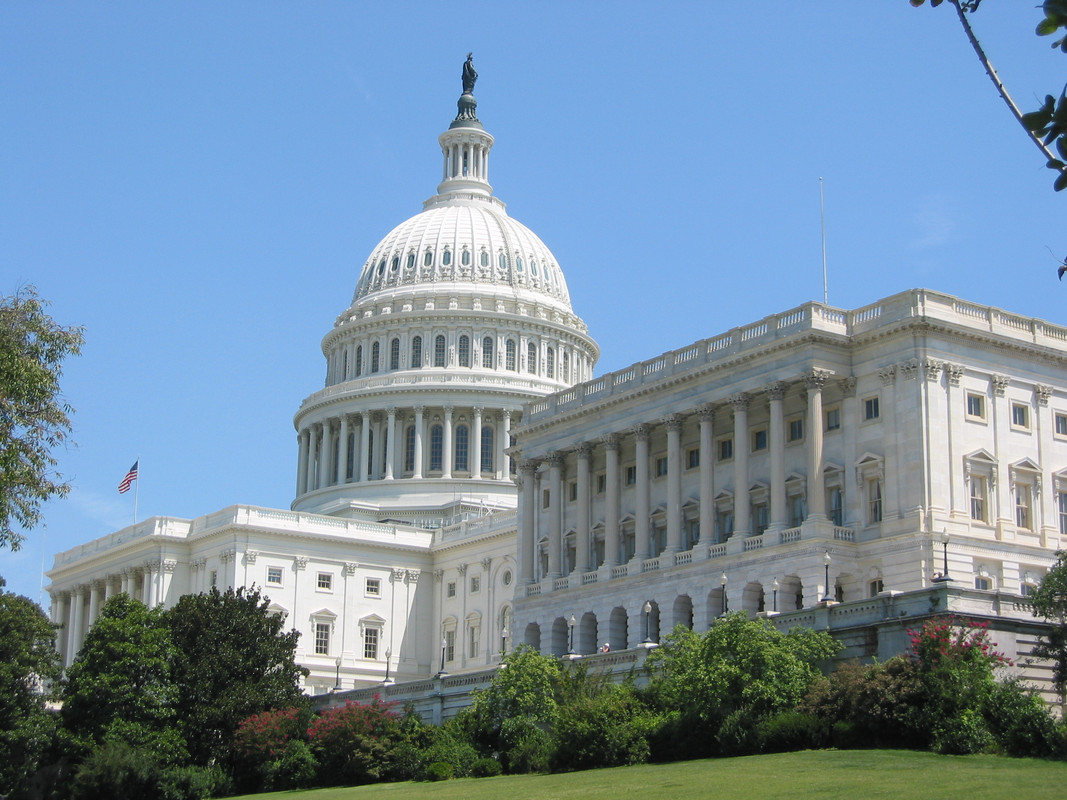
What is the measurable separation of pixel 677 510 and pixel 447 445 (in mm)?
57740

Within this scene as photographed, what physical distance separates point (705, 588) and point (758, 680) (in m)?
25.0

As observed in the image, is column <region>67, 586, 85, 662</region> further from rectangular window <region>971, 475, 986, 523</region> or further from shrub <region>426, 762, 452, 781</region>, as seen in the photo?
rectangular window <region>971, 475, 986, 523</region>

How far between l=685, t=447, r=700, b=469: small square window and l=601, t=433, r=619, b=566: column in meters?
4.79

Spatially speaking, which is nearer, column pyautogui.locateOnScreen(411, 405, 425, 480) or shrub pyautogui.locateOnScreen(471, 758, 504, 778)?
shrub pyautogui.locateOnScreen(471, 758, 504, 778)

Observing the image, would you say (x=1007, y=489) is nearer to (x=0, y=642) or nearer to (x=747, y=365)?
(x=747, y=365)

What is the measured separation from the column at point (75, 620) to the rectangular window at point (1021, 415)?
8326 centimetres

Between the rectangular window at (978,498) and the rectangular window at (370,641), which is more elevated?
the rectangular window at (978,498)

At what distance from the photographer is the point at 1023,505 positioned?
2965 inches

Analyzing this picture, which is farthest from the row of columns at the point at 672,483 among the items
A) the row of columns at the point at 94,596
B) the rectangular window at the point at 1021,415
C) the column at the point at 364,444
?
the column at the point at 364,444

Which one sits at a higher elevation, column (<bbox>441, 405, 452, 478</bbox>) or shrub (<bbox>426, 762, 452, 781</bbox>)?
column (<bbox>441, 405, 452, 478</bbox>)

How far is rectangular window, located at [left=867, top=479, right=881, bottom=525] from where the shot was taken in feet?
246

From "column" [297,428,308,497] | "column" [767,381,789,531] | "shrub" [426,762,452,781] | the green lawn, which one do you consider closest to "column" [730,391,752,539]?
"column" [767,381,789,531]

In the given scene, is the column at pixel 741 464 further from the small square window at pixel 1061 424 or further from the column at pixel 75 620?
the column at pixel 75 620

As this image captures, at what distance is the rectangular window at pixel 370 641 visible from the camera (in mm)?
120438
